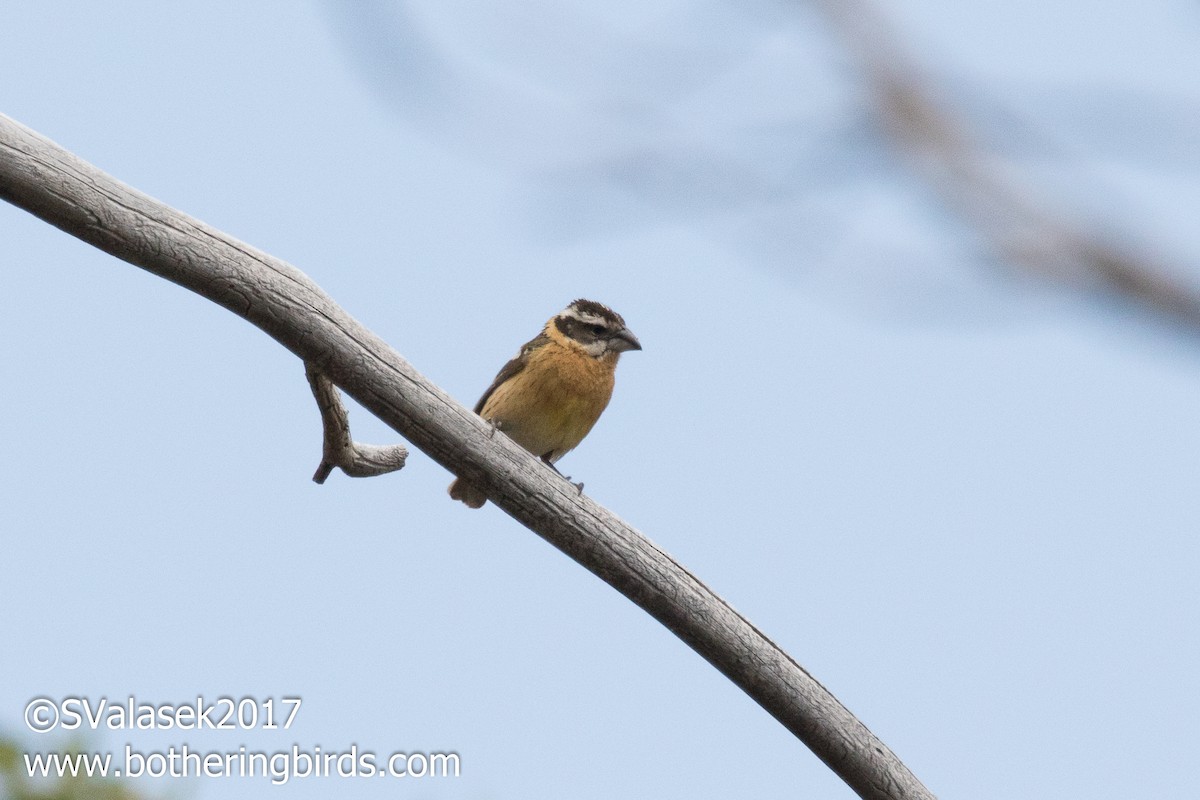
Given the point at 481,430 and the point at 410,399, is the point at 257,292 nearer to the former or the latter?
the point at 410,399

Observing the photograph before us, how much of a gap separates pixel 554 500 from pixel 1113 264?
4.29m

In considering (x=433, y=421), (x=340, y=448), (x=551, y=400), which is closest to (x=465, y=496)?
(x=551, y=400)

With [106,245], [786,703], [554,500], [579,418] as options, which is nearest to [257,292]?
[106,245]

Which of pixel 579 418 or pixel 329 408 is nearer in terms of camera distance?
pixel 329 408

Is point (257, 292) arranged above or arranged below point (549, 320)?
below

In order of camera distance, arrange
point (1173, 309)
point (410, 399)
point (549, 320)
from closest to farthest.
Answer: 1. point (1173, 309)
2. point (410, 399)
3. point (549, 320)

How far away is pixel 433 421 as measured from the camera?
5.46 metres

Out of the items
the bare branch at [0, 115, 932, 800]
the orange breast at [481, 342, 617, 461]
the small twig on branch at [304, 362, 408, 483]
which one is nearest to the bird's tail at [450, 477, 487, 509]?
the orange breast at [481, 342, 617, 461]

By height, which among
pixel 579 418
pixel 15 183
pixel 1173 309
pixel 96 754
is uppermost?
pixel 579 418

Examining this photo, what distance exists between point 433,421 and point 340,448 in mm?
848

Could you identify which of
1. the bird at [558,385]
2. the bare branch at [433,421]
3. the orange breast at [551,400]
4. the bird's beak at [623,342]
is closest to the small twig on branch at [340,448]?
the bare branch at [433,421]

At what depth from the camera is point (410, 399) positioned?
5395mm

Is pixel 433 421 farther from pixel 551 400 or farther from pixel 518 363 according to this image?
pixel 518 363

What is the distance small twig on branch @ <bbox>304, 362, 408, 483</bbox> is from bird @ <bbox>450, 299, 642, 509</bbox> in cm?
139
